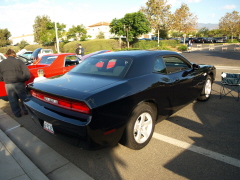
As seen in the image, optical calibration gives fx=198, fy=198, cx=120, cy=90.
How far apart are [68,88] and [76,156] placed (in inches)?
44.0

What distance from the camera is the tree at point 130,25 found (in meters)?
31.3

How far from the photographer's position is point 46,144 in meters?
3.51

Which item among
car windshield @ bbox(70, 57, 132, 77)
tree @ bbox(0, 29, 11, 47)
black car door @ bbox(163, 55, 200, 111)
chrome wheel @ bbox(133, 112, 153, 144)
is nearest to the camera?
chrome wheel @ bbox(133, 112, 153, 144)

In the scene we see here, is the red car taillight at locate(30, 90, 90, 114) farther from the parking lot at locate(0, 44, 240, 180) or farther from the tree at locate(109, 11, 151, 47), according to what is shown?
the tree at locate(109, 11, 151, 47)

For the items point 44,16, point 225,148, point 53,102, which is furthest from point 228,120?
point 44,16

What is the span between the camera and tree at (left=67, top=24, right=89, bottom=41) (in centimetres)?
3478

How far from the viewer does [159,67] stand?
3.66m

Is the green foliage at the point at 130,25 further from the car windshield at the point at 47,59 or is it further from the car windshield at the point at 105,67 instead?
the car windshield at the point at 105,67

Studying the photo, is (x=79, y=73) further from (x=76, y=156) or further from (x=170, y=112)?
(x=170, y=112)

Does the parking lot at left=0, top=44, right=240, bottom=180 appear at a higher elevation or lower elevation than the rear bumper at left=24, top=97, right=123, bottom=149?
lower

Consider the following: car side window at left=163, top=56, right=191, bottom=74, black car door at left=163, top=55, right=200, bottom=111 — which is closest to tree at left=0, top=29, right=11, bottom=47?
car side window at left=163, top=56, right=191, bottom=74

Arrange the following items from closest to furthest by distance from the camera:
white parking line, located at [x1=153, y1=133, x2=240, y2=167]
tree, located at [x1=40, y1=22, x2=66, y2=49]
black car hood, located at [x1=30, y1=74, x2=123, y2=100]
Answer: black car hood, located at [x1=30, y1=74, x2=123, y2=100]
white parking line, located at [x1=153, y1=133, x2=240, y2=167]
tree, located at [x1=40, y1=22, x2=66, y2=49]

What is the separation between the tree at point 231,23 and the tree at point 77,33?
31908 mm

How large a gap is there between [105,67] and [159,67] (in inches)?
39.3
